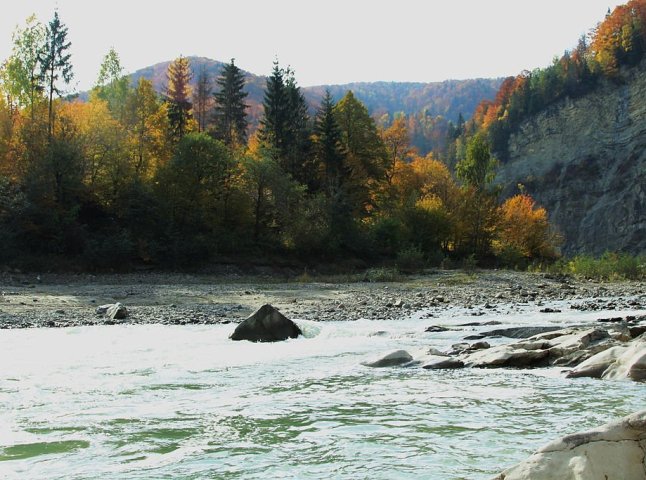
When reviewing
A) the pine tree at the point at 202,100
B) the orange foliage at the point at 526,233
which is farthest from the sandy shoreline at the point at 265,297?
the pine tree at the point at 202,100

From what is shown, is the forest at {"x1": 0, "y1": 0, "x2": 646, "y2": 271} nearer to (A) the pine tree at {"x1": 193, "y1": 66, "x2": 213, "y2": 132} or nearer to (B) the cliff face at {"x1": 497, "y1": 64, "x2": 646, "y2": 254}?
(A) the pine tree at {"x1": 193, "y1": 66, "x2": 213, "y2": 132}

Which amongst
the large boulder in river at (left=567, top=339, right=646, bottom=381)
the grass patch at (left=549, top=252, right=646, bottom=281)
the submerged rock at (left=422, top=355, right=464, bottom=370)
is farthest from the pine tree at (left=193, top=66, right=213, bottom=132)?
the large boulder in river at (left=567, top=339, right=646, bottom=381)

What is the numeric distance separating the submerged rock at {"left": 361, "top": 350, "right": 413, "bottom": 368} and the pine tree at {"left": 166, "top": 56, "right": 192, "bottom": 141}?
4912 cm

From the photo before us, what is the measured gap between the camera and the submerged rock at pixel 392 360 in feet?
38.8

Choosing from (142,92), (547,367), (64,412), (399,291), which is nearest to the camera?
(64,412)

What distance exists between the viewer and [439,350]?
12945 mm

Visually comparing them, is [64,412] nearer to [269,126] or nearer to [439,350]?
[439,350]

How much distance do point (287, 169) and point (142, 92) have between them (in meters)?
13.5

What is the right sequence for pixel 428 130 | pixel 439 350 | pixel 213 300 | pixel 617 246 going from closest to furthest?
pixel 439 350
pixel 213 300
pixel 617 246
pixel 428 130

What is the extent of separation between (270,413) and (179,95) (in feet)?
208

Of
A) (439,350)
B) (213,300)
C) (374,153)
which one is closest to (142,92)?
(374,153)

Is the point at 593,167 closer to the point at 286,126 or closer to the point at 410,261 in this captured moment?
the point at 286,126

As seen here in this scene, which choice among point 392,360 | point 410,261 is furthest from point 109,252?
point 392,360

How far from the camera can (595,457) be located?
4242 millimetres
